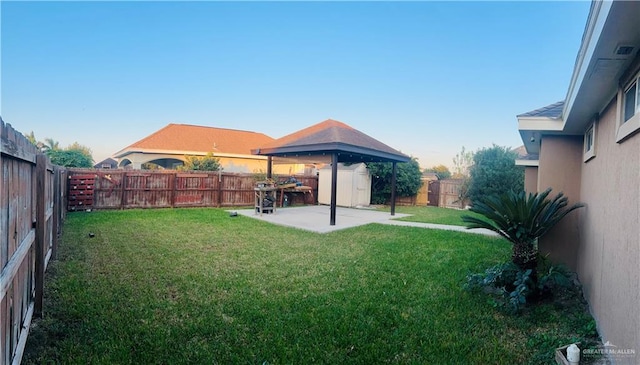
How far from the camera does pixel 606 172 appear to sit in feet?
11.2

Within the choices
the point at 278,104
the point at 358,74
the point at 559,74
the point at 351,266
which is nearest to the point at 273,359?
the point at 351,266

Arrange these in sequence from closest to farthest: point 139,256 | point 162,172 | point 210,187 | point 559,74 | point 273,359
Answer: point 273,359
point 139,256
point 559,74
point 162,172
point 210,187

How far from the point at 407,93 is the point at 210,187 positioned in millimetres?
9850

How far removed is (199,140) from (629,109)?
2238 centimetres

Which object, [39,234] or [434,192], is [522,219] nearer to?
[39,234]

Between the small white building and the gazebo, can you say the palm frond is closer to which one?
the gazebo

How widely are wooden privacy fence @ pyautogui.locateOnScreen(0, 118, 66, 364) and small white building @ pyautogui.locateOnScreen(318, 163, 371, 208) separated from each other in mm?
14053

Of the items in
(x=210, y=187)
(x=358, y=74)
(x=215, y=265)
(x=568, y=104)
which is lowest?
(x=215, y=265)

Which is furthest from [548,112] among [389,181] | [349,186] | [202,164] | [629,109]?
[202,164]

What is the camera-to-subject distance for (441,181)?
1900 cm

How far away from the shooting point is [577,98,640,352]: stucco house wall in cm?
228

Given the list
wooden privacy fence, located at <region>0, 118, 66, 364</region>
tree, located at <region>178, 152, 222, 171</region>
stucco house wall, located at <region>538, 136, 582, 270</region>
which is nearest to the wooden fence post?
wooden privacy fence, located at <region>0, 118, 66, 364</region>

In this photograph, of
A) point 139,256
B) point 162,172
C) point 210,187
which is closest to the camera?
point 139,256

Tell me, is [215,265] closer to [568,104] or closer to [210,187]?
[568,104]
